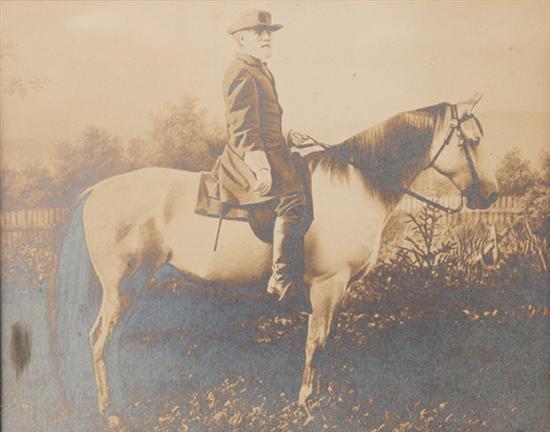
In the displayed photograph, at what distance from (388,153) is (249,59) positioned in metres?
0.79

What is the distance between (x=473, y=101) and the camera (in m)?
3.59

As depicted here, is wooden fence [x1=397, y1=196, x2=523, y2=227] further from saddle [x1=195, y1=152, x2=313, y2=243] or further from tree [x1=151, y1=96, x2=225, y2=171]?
tree [x1=151, y1=96, x2=225, y2=171]

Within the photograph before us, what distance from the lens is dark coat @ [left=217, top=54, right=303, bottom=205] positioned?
338 centimetres

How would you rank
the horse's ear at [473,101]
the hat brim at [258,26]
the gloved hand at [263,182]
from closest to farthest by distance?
the gloved hand at [263,182] < the hat brim at [258,26] < the horse's ear at [473,101]

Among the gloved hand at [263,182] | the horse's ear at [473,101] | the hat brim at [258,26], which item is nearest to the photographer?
the gloved hand at [263,182]

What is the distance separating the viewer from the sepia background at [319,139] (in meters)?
3.41

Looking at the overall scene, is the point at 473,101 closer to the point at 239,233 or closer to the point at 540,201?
the point at 540,201

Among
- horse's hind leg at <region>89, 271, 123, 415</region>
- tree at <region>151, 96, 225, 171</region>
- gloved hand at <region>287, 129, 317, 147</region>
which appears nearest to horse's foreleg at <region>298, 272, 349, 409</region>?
gloved hand at <region>287, 129, 317, 147</region>

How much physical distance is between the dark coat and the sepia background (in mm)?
73

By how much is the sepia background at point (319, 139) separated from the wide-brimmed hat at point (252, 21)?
0.14ft

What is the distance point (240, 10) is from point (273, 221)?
39.6 inches

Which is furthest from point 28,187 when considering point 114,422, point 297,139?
point 297,139

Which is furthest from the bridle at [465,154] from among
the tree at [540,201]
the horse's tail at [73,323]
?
the horse's tail at [73,323]

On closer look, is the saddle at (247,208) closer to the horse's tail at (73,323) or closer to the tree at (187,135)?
the tree at (187,135)
